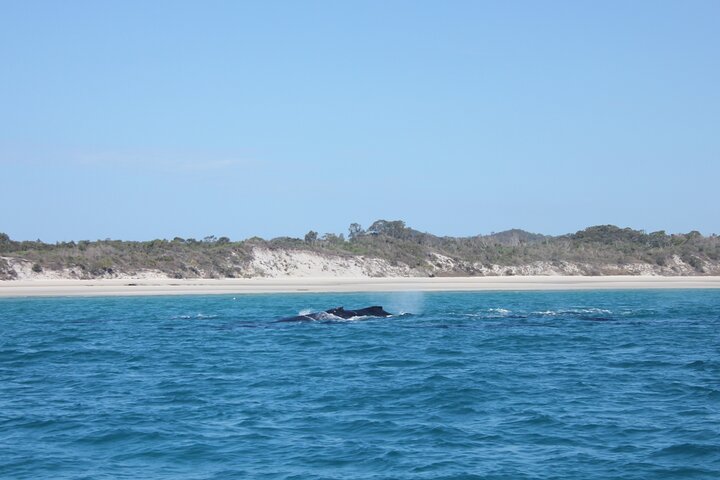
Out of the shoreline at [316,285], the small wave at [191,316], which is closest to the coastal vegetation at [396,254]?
the shoreline at [316,285]

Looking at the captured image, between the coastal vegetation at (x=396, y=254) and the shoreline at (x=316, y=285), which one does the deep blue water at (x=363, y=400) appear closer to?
the shoreline at (x=316, y=285)

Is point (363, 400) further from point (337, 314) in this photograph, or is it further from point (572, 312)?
point (572, 312)

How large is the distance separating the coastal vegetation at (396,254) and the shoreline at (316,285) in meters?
3.65

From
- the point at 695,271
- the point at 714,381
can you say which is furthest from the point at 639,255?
the point at 714,381

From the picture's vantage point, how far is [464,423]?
16078 millimetres

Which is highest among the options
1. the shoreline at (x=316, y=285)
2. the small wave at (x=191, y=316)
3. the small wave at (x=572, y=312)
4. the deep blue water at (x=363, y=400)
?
the shoreline at (x=316, y=285)

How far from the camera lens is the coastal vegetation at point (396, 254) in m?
71.1

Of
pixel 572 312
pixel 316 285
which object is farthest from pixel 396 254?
pixel 572 312

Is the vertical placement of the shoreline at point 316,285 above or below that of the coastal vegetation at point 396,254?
below

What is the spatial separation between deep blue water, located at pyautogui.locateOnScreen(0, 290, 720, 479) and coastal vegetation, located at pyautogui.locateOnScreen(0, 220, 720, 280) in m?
35.4

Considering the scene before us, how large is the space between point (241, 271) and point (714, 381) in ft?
190

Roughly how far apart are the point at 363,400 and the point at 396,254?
65.6 m

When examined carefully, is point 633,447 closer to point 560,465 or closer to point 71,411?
point 560,465

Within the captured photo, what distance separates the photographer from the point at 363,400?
18266 millimetres
